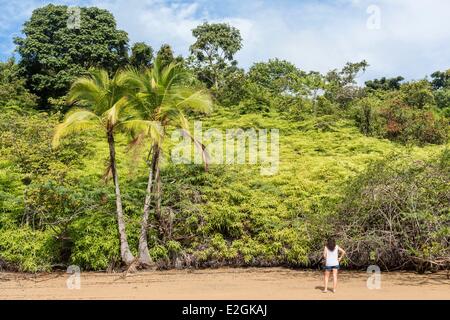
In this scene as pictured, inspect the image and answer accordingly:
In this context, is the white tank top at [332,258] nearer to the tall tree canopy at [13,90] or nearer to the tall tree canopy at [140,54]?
the tall tree canopy at [13,90]

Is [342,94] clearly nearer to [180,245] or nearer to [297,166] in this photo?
[297,166]


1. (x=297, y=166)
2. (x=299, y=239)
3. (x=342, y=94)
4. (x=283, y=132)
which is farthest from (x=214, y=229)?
(x=342, y=94)

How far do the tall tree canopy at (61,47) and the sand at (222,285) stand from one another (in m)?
20.5

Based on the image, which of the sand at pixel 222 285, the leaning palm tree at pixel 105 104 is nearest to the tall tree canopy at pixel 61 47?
the leaning palm tree at pixel 105 104

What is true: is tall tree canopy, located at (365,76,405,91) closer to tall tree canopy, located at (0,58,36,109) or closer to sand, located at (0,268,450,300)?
tall tree canopy, located at (0,58,36,109)

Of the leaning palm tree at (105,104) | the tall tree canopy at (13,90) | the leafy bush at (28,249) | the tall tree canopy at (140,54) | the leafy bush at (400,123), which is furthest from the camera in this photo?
the tall tree canopy at (140,54)

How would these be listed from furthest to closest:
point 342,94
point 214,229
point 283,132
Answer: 1. point 342,94
2. point 283,132
3. point 214,229

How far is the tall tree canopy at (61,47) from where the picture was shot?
30.8 metres

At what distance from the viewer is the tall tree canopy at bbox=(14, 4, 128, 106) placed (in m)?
30.8

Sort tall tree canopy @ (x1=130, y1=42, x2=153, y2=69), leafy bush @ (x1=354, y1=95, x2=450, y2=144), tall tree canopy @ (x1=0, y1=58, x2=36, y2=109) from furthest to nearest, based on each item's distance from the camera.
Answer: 1. tall tree canopy @ (x1=130, y1=42, x2=153, y2=69)
2. tall tree canopy @ (x1=0, y1=58, x2=36, y2=109)
3. leafy bush @ (x1=354, y1=95, x2=450, y2=144)

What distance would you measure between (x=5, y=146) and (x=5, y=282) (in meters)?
6.59

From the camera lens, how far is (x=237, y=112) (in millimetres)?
27234

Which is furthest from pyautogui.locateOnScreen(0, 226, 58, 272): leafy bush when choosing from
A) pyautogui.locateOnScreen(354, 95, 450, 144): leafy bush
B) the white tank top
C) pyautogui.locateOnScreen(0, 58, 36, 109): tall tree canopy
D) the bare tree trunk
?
pyautogui.locateOnScreen(354, 95, 450, 144): leafy bush

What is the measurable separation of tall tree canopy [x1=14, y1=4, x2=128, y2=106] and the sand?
2046cm
